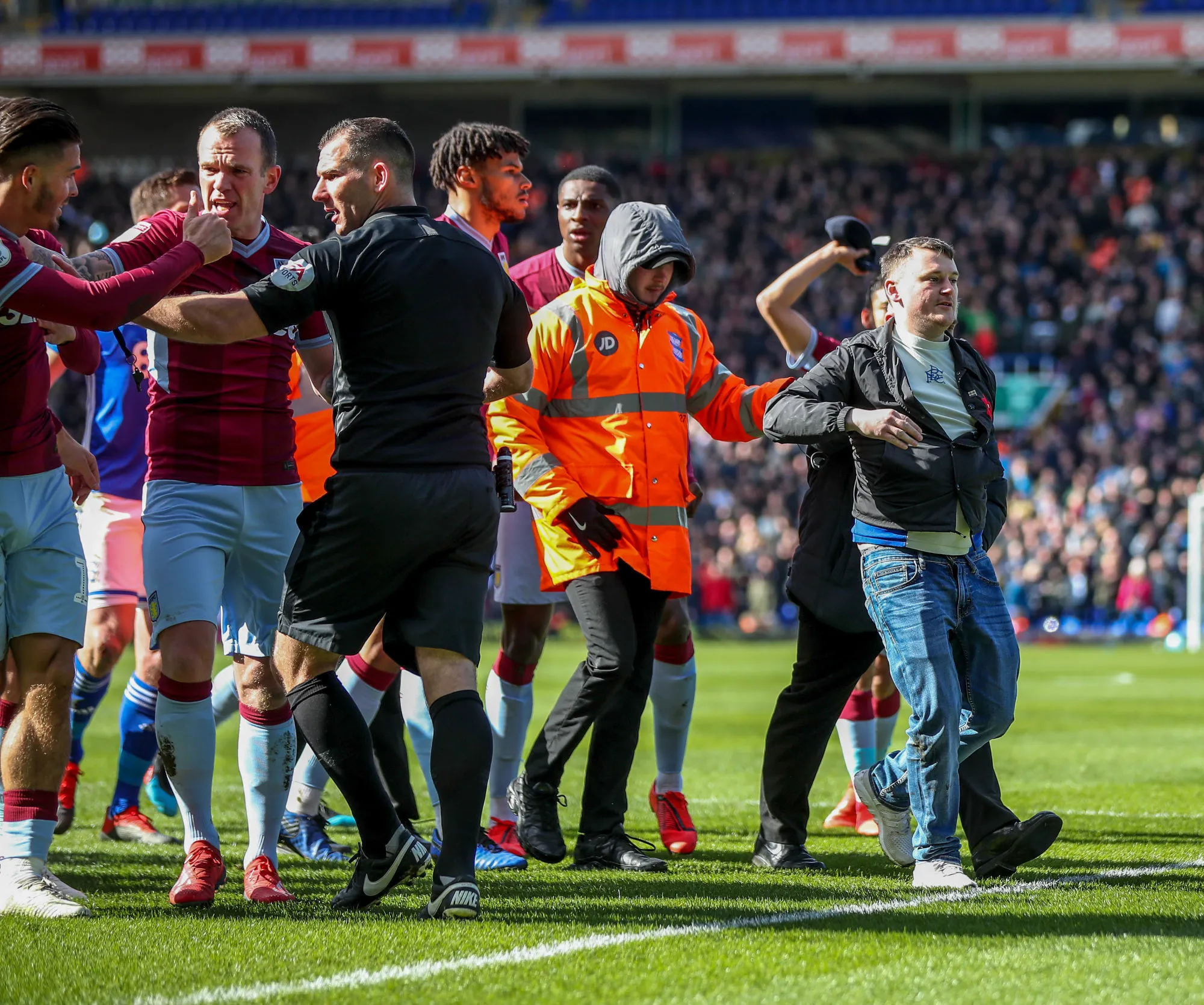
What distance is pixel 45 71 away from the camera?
37375 mm

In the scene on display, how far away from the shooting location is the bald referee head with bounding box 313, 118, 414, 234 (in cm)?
479

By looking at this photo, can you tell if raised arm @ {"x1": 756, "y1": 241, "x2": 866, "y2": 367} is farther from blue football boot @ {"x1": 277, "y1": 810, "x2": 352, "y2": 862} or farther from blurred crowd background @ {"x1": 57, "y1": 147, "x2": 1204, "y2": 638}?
blurred crowd background @ {"x1": 57, "y1": 147, "x2": 1204, "y2": 638}

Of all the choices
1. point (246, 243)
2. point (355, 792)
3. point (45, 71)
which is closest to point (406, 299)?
point (246, 243)

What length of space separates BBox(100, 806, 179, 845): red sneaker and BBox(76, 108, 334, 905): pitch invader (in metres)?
1.61

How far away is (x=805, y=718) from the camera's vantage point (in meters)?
5.84

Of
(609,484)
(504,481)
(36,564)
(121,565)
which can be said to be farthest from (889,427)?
(121,565)

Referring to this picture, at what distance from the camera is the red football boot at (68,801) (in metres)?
6.97

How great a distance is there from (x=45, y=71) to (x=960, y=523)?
3644 centimetres

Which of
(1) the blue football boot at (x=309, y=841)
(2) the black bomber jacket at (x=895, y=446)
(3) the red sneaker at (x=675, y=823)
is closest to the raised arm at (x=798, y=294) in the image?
(2) the black bomber jacket at (x=895, y=446)

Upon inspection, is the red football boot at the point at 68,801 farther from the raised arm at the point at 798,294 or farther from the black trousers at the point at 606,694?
the raised arm at the point at 798,294

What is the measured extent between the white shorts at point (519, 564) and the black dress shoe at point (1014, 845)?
1921 millimetres

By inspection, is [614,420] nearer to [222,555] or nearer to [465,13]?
[222,555]

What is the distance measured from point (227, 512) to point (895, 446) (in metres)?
2.12

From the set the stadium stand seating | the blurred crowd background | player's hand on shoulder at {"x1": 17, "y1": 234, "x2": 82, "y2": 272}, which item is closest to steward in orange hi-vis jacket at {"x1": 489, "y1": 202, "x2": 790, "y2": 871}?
player's hand on shoulder at {"x1": 17, "y1": 234, "x2": 82, "y2": 272}
